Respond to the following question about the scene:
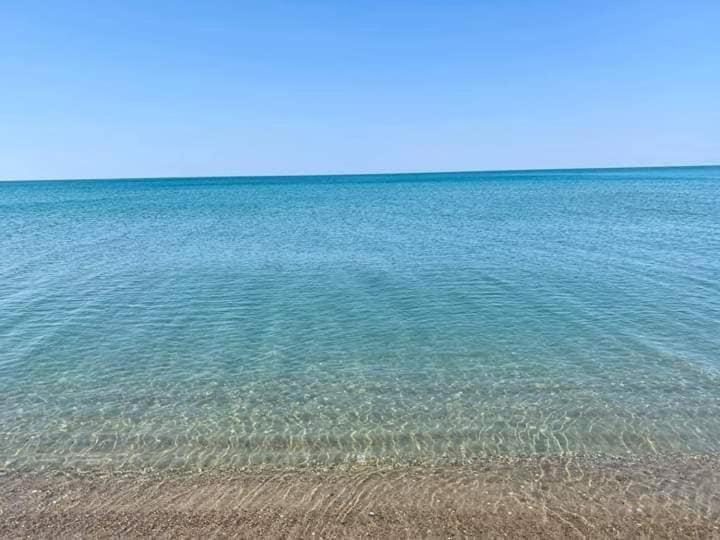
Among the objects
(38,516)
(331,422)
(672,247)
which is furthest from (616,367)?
(672,247)

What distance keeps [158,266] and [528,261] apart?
2124 centimetres

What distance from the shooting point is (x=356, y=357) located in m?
15.0

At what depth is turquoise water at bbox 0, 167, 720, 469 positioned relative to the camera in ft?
34.9

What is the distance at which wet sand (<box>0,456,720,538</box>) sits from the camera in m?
7.98

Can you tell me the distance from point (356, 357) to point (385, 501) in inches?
256

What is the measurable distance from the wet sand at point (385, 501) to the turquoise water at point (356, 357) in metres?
0.56

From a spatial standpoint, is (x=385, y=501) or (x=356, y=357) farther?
(x=356, y=357)

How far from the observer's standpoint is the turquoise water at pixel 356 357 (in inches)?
419

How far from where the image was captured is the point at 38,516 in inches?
328

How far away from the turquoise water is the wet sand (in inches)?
21.9

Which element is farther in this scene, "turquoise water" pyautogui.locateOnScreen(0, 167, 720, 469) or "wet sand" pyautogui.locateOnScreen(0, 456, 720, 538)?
"turquoise water" pyautogui.locateOnScreen(0, 167, 720, 469)

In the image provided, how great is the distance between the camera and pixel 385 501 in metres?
8.65

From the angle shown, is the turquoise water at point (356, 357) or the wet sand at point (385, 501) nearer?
the wet sand at point (385, 501)

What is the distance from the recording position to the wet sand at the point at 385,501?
314 inches
